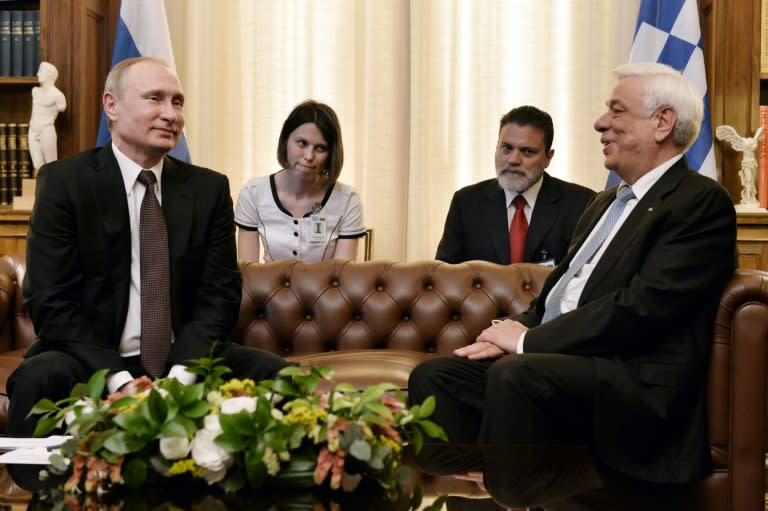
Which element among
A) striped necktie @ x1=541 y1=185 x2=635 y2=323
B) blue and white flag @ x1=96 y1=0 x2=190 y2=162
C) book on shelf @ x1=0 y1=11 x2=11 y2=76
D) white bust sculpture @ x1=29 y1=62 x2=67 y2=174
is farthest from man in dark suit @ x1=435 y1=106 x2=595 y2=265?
book on shelf @ x1=0 y1=11 x2=11 y2=76

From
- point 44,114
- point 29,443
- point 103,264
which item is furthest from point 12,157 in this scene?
point 29,443

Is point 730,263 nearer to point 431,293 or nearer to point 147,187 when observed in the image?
point 431,293

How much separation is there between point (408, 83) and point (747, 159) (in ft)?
5.78

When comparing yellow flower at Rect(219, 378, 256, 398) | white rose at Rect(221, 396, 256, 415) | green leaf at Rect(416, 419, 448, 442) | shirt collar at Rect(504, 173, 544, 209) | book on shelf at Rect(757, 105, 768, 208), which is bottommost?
green leaf at Rect(416, 419, 448, 442)

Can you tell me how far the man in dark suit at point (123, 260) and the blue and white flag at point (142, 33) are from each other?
6.90 feet

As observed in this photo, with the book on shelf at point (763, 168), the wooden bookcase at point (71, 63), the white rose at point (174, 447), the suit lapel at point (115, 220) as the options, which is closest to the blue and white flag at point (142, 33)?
the wooden bookcase at point (71, 63)

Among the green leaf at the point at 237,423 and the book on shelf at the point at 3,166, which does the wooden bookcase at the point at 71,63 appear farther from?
the green leaf at the point at 237,423

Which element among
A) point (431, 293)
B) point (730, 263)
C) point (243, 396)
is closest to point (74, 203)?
point (431, 293)

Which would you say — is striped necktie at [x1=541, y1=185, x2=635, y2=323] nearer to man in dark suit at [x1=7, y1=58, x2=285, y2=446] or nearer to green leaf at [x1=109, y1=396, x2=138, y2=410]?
man in dark suit at [x1=7, y1=58, x2=285, y2=446]

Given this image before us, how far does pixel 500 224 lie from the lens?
162 inches

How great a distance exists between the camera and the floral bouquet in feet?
5.16

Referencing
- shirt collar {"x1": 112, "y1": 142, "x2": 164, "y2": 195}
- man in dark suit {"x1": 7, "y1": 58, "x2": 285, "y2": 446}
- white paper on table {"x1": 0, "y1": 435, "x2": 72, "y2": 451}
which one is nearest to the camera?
white paper on table {"x1": 0, "y1": 435, "x2": 72, "y2": 451}

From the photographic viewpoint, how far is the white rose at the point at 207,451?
1.58 m

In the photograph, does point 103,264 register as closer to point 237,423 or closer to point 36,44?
point 237,423
